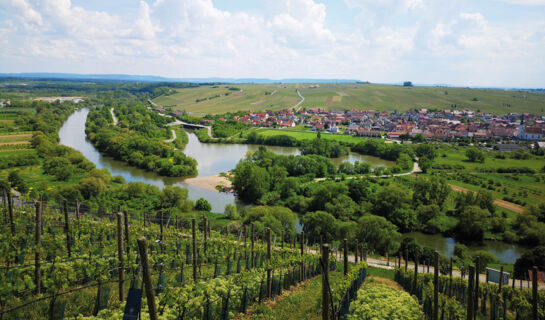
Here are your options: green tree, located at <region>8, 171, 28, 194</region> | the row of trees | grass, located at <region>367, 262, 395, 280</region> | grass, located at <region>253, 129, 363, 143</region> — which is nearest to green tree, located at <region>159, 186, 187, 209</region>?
green tree, located at <region>8, 171, 28, 194</region>

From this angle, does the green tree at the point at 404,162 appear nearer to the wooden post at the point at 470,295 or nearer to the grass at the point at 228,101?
the wooden post at the point at 470,295

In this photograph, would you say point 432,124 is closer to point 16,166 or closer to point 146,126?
point 146,126

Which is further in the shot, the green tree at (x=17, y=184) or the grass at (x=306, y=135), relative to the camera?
the grass at (x=306, y=135)

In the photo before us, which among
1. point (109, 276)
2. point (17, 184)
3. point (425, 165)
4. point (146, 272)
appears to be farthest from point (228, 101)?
→ point (146, 272)

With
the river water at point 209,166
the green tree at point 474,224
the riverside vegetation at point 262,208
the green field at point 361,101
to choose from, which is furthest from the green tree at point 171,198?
the green field at point 361,101

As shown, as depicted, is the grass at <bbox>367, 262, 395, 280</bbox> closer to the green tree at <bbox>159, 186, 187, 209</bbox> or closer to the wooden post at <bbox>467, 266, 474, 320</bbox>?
the wooden post at <bbox>467, 266, 474, 320</bbox>

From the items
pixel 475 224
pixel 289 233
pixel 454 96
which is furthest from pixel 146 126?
pixel 454 96
